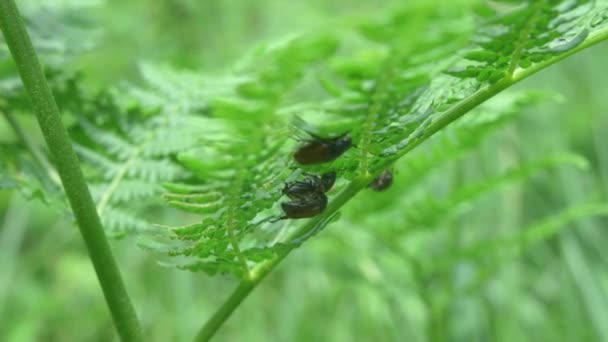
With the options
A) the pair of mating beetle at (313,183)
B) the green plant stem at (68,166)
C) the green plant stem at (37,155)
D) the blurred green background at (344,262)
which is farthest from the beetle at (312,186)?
the blurred green background at (344,262)

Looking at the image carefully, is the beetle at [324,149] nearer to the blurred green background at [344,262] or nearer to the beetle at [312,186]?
the beetle at [312,186]

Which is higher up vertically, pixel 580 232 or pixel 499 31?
pixel 499 31

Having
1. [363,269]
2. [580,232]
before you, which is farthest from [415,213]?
[580,232]

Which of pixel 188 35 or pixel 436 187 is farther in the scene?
pixel 188 35

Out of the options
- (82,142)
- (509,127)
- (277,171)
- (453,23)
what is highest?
(453,23)

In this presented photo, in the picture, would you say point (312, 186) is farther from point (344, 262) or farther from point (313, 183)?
point (344, 262)

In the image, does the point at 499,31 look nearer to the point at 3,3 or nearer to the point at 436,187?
the point at 3,3

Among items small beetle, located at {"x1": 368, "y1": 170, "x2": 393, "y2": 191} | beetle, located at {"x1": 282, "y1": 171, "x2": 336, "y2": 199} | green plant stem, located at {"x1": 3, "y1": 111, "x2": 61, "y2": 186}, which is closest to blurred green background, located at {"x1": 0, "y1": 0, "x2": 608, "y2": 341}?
small beetle, located at {"x1": 368, "y1": 170, "x2": 393, "y2": 191}

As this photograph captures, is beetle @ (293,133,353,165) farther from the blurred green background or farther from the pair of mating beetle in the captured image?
the blurred green background
